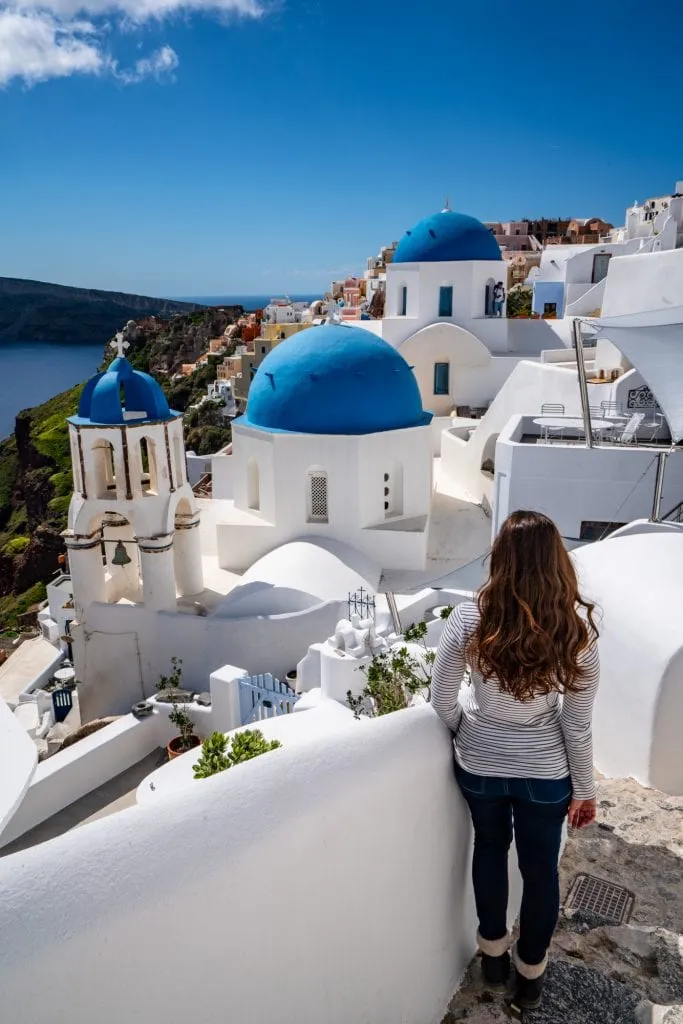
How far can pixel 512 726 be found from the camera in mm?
2803

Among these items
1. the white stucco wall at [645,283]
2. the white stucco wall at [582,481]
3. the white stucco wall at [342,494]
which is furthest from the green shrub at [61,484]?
the white stucco wall at [582,481]

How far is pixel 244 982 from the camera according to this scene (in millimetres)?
2227

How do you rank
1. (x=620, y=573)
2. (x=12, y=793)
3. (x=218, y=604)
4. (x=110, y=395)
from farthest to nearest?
(x=218, y=604), (x=110, y=395), (x=620, y=573), (x=12, y=793)

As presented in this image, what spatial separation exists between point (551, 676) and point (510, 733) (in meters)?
0.29

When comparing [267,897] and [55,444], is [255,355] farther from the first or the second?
[267,897]

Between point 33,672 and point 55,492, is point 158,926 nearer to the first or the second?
point 33,672

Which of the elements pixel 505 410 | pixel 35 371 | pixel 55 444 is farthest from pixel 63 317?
pixel 505 410

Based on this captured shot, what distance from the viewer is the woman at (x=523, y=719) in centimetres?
262

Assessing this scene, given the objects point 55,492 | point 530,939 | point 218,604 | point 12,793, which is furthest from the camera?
point 55,492

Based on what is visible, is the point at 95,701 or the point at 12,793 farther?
the point at 95,701

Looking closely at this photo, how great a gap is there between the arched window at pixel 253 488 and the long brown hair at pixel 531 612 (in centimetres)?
1210

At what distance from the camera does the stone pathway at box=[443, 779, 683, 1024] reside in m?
2.99

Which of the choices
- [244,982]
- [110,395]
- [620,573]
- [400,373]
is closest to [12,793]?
[244,982]

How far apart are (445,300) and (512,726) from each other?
20.5 m
